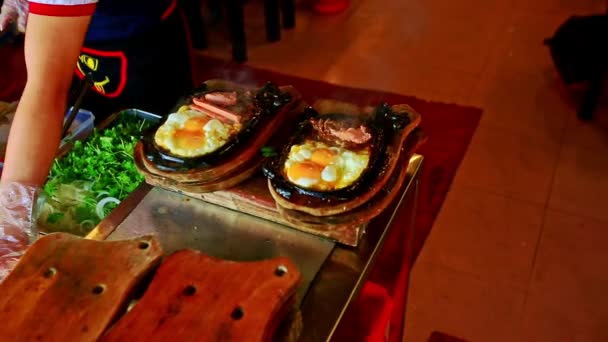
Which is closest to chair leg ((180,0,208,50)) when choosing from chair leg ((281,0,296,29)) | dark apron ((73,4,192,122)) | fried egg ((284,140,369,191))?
chair leg ((281,0,296,29))

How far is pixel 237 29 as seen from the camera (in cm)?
299

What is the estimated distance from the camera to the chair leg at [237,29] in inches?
114

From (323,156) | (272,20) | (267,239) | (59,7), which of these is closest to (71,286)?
(267,239)

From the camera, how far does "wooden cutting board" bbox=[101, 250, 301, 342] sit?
70 cm

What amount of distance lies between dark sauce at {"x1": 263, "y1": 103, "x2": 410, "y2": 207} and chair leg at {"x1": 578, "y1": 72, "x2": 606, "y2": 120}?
1819 millimetres

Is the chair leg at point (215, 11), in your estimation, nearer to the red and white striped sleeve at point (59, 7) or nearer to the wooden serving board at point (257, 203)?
the red and white striped sleeve at point (59, 7)

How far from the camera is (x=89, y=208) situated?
109cm

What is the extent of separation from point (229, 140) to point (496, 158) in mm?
1670

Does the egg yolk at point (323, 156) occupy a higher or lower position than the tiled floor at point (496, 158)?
higher

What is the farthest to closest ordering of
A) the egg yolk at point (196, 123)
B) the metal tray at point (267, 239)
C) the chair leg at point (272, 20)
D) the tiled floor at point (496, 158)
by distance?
1. the chair leg at point (272, 20)
2. the tiled floor at point (496, 158)
3. the egg yolk at point (196, 123)
4. the metal tray at point (267, 239)

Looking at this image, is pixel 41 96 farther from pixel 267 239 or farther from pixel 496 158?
pixel 496 158

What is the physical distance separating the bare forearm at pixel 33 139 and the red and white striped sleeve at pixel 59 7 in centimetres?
14

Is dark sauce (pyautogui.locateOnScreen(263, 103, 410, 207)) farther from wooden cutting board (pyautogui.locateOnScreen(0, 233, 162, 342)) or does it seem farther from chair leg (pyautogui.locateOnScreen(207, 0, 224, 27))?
chair leg (pyautogui.locateOnScreen(207, 0, 224, 27))

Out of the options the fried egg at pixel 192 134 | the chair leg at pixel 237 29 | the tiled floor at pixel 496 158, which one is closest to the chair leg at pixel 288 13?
the tiled floor at pixel 496 158
